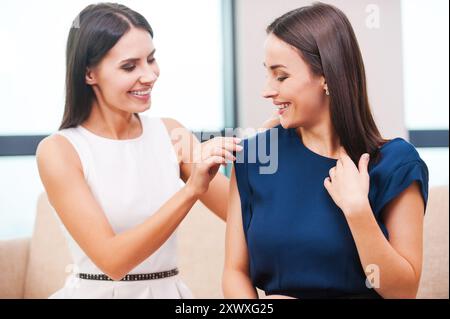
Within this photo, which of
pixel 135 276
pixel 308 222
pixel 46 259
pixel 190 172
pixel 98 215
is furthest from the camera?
pixel 46 259

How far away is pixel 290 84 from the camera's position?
1.16 meters

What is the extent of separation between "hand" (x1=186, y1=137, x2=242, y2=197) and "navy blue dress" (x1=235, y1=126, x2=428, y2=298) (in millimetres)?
107

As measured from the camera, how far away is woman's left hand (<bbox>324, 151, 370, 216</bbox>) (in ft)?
3.44

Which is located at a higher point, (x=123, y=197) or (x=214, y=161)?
(x=214, y=161)

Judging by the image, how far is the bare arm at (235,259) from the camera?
1.19 metres

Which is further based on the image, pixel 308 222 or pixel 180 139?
pixel 180 139

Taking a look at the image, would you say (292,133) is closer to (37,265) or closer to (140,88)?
(140,88)

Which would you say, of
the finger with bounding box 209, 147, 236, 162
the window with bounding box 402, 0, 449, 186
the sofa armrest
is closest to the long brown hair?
the finger with bounding box 209, 147, 236, 162

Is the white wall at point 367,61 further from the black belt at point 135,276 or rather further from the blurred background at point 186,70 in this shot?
the black belt at point 135,276

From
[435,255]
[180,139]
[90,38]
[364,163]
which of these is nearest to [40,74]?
[180,139]

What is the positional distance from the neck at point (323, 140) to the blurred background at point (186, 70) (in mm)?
1123

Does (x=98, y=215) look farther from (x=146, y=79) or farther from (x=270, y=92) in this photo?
(x=270, y=92)

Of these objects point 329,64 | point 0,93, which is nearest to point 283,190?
point 329,64

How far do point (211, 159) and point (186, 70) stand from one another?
174 centimetres
